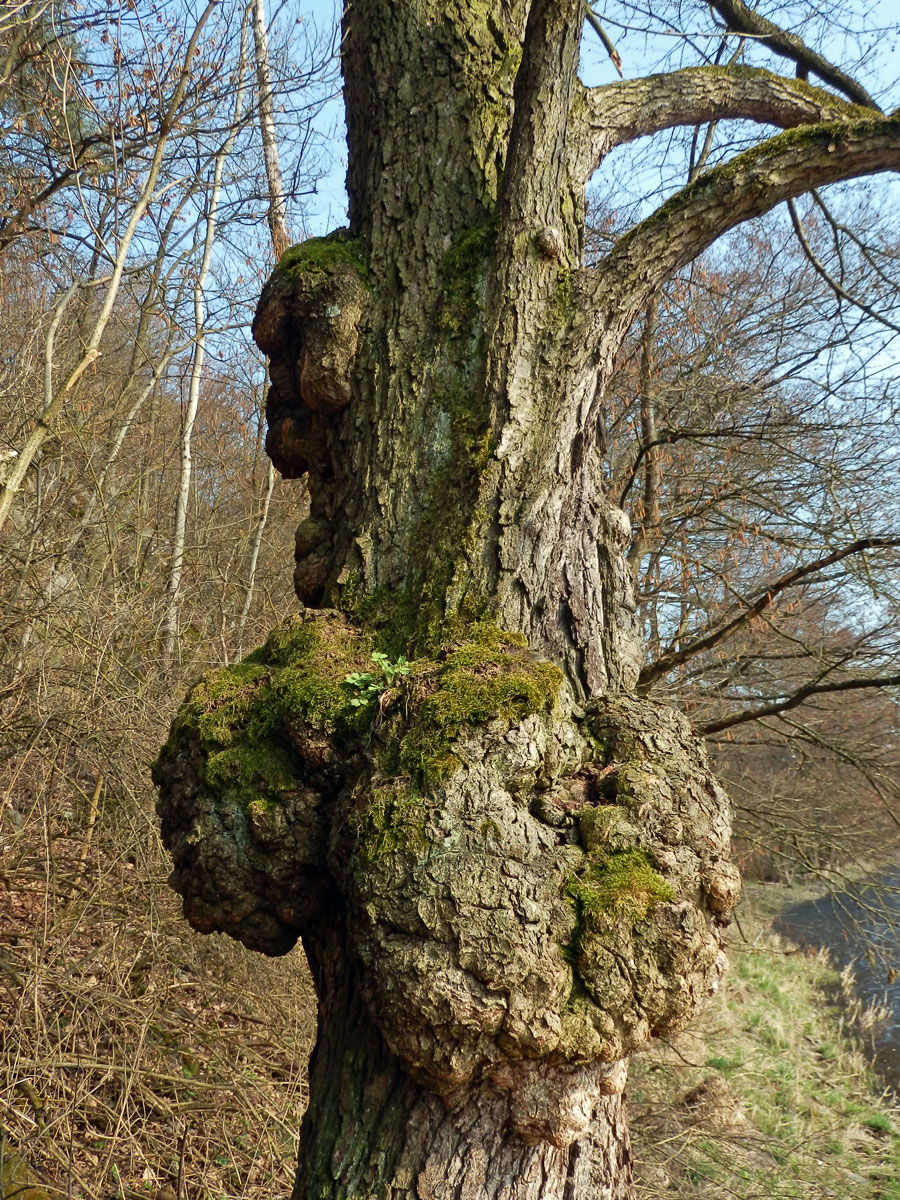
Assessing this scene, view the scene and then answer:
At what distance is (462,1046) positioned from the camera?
5.17ft

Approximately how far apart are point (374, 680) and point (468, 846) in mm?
526

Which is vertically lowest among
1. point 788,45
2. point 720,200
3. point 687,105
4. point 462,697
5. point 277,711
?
point 277,711

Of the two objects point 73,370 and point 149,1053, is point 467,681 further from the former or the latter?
point 149,1053

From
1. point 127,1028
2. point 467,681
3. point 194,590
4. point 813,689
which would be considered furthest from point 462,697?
point 194,590

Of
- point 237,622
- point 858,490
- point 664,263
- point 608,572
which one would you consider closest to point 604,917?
point 608,572

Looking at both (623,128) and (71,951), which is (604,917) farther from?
(71,951)

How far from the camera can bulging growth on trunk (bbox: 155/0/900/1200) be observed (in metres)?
1.64

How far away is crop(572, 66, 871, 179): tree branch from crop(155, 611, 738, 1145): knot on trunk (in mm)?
1829

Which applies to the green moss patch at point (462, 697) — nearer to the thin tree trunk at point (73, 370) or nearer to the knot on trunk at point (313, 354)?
the knot on trunk at point (313, 354)

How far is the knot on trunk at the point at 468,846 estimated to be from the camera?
1595 mm

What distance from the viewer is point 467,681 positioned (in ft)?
6.15

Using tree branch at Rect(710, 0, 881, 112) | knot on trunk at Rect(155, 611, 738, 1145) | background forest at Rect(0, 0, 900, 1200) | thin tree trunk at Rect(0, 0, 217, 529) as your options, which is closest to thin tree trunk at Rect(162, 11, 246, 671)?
background forest at Rect(0, 0, 900, 1200)

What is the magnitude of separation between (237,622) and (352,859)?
6110 millimetres

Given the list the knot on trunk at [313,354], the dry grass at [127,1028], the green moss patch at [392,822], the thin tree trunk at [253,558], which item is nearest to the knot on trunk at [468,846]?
the green moss patch at [392,822]
